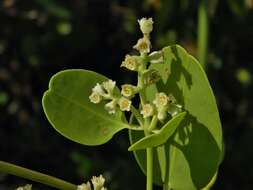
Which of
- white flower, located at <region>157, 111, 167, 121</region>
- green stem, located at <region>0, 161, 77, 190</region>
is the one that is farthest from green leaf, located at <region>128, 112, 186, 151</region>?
green stem, located at <region>0, 161, 77, 190</region>

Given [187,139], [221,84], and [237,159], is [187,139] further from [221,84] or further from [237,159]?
[221,84]

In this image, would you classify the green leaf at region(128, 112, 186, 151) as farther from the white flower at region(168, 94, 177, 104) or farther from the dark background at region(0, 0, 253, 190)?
the dark background at region(0, 0, 253, 190)

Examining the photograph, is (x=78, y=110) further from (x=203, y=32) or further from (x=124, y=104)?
(x=203, y=32)

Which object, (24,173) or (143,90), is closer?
(24,173)

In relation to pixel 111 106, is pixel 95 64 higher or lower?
lower

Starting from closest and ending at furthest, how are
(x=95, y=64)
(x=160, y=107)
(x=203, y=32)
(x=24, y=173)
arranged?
(x=24, y=173)
(x=160, y=107)
(x=203, y=32)
(x=95, y=64)

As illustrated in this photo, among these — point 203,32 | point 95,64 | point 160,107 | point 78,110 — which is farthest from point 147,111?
point 95,64

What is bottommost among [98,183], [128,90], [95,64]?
[95,64]
